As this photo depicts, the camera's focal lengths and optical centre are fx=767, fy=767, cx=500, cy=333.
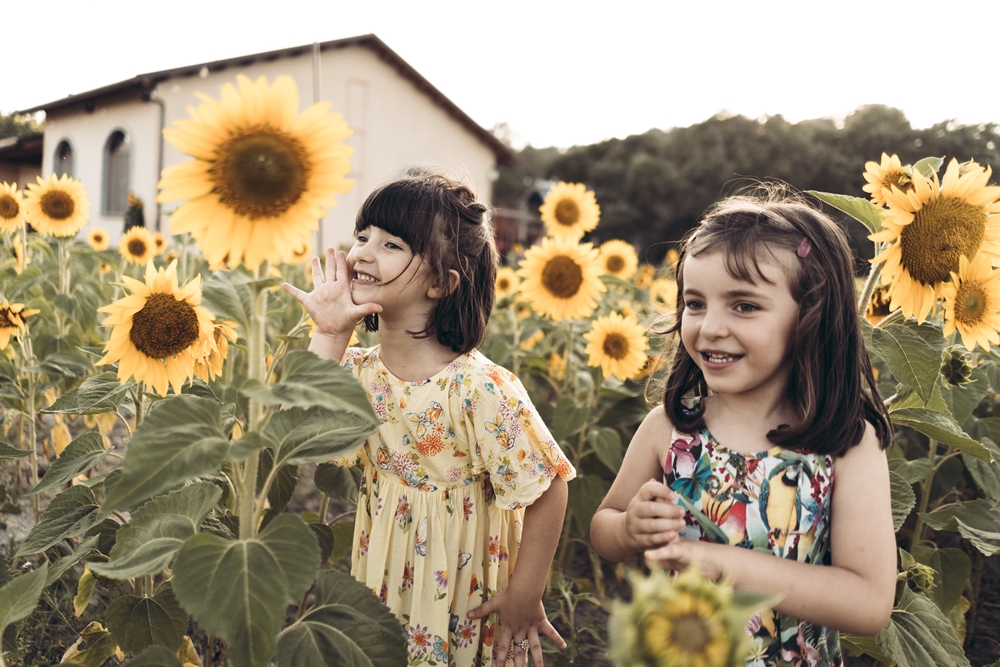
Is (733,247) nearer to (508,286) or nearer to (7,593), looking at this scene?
(7,593)

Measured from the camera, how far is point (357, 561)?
173 cm

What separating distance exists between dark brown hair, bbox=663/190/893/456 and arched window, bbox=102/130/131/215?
47.6ft

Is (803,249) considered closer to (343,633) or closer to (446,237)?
(446,237)

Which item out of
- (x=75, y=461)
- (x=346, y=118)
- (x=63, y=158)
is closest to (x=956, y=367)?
(x=75, y=461)

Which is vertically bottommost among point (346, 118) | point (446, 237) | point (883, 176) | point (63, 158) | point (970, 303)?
point (970, 303)

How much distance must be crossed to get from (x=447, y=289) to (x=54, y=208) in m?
2.80

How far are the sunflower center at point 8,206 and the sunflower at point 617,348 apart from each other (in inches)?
99.8

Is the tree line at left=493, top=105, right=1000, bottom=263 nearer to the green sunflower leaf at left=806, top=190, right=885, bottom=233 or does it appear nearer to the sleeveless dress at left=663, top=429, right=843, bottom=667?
the green sunflower leaf at left=806, top=190, right=885, bottom=233

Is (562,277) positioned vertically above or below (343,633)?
above

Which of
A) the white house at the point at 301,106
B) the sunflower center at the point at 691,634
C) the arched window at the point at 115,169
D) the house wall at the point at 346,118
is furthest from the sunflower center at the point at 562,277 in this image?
the arched window at the point at 115,169

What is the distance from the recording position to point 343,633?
44.6 inches

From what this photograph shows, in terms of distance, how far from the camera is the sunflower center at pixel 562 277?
3230 mm

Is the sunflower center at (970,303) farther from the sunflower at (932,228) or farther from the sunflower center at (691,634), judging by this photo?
the sunflower center at (691,634)

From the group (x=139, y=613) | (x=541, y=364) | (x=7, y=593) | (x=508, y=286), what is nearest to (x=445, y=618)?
(x=139, y=613)
